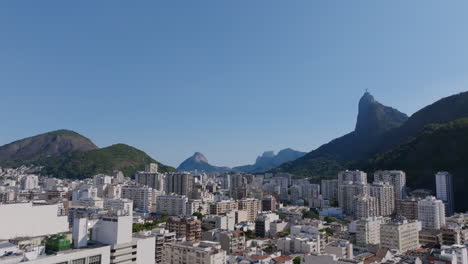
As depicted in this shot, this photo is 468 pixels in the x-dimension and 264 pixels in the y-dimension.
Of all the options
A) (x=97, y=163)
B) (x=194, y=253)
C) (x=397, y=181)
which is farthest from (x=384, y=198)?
(x=97, y=163)

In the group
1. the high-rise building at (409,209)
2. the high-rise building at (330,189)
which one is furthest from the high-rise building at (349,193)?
the high-rise building at (330,189)

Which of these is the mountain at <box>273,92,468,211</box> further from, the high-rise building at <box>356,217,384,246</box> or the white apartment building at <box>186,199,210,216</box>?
the white apartment building at <box>186,199,210,216</box>

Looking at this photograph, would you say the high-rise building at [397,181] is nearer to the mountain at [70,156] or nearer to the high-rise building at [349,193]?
the high-rise building at [349,193]

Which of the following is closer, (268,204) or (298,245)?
(298,245)

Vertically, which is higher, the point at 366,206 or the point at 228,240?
the point at 366,206

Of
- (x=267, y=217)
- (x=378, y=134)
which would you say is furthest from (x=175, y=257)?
(x=378, y=134)

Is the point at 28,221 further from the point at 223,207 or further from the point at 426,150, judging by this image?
the point at 426,150
